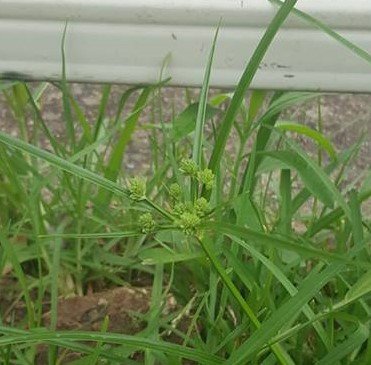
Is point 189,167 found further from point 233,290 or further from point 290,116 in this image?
point 290,116

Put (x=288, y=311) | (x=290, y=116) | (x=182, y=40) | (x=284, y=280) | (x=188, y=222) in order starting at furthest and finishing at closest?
→ (x=290, y=116), (x=182, y=40), (x=284, y=280), (x=288, y=311), (x=188, y=222)

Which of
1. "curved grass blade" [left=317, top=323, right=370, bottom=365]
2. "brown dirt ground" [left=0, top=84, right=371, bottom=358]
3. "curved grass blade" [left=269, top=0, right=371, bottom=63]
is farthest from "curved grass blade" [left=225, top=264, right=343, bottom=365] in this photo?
"brown dirt ground" [left=0, top=84, right=371, bottom=358]

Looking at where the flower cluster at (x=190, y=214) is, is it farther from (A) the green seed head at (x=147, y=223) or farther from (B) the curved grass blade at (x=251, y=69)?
(B) the curved grass blade at (x=251, y=69)

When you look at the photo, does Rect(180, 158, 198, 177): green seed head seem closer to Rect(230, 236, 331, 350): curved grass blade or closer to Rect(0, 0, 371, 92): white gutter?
Rect(230, 236, 331, 350): curved grass blade

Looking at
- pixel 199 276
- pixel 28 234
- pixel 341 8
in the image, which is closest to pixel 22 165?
pixel 28 234

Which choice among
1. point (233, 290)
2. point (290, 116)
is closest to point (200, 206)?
A: point (233, 290)

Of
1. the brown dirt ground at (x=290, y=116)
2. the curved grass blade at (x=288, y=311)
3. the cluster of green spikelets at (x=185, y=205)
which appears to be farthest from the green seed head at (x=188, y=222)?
the brown dirt ground at (x=290, y=116)
